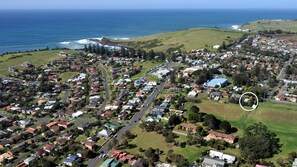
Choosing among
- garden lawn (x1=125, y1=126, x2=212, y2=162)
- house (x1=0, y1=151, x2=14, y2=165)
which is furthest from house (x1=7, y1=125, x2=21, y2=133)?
garden lawn (x1=125, y1=126, x2=212, y2=162)

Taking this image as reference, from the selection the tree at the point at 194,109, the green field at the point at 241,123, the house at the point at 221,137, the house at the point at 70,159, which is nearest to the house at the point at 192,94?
the green field at the point at 241,123

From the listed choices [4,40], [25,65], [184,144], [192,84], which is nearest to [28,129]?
[184,144]

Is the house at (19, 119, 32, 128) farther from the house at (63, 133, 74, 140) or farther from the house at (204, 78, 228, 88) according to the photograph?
the house at (204, 78, 228, 88)

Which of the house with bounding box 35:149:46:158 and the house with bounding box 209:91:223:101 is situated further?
the house with bounding box 209:91:223:101

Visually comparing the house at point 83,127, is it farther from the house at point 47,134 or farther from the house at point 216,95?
the house at point 216,95

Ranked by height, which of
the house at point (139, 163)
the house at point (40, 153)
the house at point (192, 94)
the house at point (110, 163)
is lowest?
the house at point (40, 153)

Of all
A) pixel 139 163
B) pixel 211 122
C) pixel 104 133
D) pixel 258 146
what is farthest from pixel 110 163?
pixel 258 146
